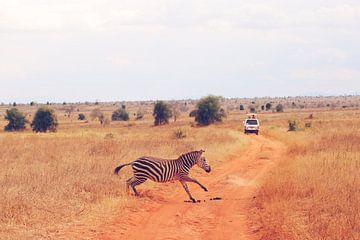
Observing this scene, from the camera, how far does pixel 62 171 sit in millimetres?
15984

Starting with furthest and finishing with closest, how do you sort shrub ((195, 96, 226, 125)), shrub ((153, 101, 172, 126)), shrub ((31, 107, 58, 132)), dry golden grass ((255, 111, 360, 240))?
shrub ((153, 101, 172, 126)) < shrub ((195, 96, 226, 125)) < shrub ((31, 107, 58, 132)) < dry golden grass ((255, 111, 360, 240))

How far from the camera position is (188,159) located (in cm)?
1455

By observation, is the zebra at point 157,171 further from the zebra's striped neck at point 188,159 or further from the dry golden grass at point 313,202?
the dry golden grass at point 313,202

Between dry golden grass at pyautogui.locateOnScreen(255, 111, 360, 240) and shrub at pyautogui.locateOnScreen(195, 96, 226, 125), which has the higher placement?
shrub at pyautogui.locateOnScreen(195, 96, 226, 125)

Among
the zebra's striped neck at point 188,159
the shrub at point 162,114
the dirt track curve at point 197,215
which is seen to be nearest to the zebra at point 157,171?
the zebra's striped neck at point 188,159

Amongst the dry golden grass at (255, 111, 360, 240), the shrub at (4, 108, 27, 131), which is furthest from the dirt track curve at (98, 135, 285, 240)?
the shrub at (4, 108, 27, 131)

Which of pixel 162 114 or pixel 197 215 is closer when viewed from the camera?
pixel 197 215

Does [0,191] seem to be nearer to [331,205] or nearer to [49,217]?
[49,217]

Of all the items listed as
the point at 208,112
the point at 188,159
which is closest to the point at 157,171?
the point at 188,159

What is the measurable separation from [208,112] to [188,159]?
5200 centimetres

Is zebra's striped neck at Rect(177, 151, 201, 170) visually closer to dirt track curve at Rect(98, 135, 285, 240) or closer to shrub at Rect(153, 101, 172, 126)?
dirt track curve at Rect(98, 135, 285, 240)

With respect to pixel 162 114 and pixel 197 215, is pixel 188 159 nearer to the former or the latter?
pixel 197 215

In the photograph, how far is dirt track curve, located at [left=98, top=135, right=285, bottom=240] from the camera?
10156mm

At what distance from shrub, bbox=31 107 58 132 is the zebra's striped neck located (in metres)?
49.6
